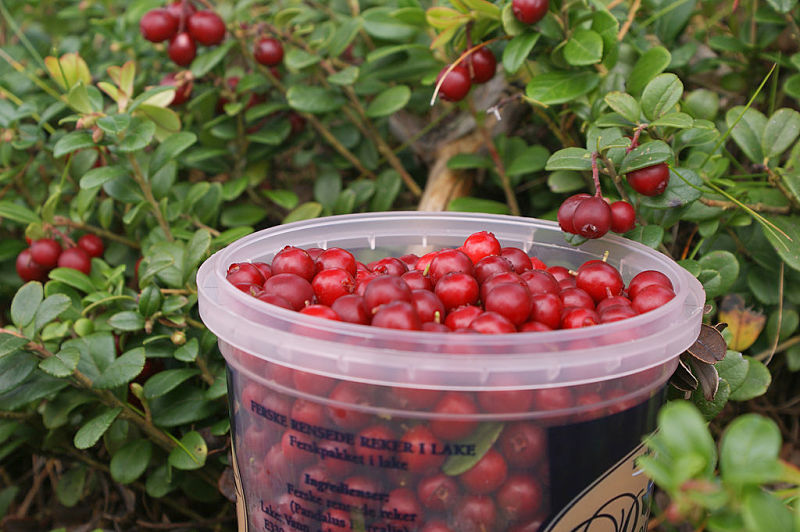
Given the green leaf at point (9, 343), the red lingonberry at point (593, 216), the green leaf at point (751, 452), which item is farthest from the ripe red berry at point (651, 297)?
the green leaf at point (9, 343)

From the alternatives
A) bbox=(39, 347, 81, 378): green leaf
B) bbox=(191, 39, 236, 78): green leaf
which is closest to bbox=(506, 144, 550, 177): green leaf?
bbox=(191, 39, 236, 78): green leaf

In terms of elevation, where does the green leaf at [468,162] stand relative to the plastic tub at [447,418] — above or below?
below

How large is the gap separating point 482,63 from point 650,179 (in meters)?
0.58

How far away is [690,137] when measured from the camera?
1.43 meters

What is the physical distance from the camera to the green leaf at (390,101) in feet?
6.33

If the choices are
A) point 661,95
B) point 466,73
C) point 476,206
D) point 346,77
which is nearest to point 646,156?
point 661,95

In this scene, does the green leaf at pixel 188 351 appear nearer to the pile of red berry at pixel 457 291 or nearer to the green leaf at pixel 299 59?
the pile of red berry at pixel 457 291

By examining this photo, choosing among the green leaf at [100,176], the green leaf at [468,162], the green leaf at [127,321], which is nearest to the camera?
the green leaf at [127,321]

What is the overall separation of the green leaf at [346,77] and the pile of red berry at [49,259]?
0.81m

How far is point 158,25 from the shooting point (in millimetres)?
2012

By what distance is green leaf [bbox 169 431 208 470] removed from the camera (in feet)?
4.84

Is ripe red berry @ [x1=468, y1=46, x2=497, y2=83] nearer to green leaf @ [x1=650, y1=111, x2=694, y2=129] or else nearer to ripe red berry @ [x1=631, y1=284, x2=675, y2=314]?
green leaf @ [x1=650, y1=111, x2=694, y2=129]

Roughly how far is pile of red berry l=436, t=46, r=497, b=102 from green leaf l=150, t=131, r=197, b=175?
65cm

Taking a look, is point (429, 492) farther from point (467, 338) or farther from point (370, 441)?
point (467, 338)
